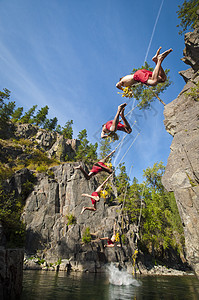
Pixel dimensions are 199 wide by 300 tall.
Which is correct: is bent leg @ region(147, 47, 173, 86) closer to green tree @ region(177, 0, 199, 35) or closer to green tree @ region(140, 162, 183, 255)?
green tree @ region(177, 0, 199, 35)

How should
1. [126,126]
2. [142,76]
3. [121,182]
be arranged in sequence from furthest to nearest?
[121,182] < [126,126] < [142,76]

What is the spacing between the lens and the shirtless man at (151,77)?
451cm

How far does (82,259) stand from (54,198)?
1312 cm

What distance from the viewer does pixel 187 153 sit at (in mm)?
11016

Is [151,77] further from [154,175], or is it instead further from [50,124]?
[50,124]

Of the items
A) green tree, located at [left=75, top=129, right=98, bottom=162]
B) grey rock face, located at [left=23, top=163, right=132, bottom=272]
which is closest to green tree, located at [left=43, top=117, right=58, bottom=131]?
green tree, located at [left=75, top=129, right=98, bottom=162]

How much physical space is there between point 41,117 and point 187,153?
69.6 m

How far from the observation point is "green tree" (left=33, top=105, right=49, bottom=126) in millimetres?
70188

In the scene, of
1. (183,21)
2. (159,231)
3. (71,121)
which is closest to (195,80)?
(183,21)

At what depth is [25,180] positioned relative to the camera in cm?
3331

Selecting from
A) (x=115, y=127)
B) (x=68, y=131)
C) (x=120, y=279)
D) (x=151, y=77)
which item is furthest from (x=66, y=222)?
(x=68, y=131)

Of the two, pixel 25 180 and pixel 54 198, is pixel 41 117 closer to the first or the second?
pixel 25 180

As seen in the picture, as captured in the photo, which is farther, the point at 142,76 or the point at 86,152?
the point at 86,152

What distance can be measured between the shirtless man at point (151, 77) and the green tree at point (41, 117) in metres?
71.3
